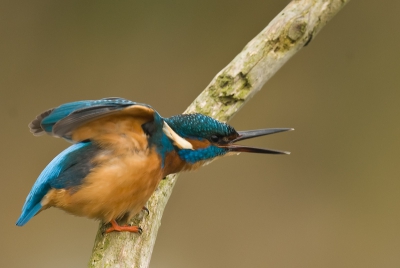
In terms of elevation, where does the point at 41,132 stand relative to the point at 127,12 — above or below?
below

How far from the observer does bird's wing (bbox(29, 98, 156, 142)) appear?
46.5 inches

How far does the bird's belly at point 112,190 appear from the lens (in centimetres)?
126

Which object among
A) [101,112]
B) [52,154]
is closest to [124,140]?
[101,112]

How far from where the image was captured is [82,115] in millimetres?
1182

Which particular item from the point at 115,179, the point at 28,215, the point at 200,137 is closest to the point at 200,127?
the point at 200,137

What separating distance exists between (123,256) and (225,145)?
0.39 m

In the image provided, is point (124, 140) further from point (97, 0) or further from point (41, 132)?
A: point (97, 0)

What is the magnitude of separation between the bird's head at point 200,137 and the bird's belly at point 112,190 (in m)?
0.10

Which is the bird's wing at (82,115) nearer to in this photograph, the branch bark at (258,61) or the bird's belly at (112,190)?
the bird's belly at (112,190)

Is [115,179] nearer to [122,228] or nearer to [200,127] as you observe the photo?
[122,228]

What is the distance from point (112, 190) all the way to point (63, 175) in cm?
12

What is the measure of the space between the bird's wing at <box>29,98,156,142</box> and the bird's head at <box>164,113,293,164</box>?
122mm

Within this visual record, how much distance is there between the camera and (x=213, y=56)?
269cm

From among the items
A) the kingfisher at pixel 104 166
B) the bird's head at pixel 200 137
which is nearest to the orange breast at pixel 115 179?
the kingfisher at pixel 104 166
